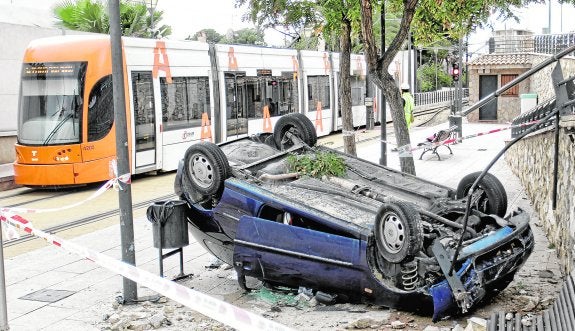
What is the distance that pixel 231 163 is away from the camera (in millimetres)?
8008

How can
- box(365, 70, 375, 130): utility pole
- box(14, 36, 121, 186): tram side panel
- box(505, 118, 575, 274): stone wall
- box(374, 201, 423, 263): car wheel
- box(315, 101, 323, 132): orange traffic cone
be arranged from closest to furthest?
1. box(374, 201, 423, 263): car wheel
2. box(505, 118, 575, 274): stone wall
3. box(14, 36, 121, 186): tram side panel
4. box(315, 101, 323, 132): orange traffic cone
5. box(365, 70, 375, 130): utility pole

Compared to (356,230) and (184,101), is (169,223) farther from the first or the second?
(184,101)

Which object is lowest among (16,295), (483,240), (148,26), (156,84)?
(16,295)

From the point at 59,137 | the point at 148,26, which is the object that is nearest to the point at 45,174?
the point at 59,137

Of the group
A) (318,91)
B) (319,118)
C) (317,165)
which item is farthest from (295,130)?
(319,118)

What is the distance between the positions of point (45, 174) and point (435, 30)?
876 centimetres

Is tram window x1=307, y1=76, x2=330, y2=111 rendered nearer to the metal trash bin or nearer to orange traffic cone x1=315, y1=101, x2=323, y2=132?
orange traffic cone x1=315, y1=101, x2=323, y2=132

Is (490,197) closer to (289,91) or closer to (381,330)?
(381,330)

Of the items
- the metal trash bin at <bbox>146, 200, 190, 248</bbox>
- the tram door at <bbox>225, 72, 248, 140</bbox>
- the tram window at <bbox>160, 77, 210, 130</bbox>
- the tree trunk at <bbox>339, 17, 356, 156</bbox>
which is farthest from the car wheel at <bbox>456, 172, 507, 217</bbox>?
the tram door at <bbox>225, 72, 248, 140</bbox>

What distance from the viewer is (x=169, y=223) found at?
7.65 meters

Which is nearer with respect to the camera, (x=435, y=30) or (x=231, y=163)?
(x=231, y=163)

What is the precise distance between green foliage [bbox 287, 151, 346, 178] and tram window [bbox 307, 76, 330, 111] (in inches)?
689

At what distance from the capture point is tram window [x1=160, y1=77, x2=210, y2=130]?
684 inches


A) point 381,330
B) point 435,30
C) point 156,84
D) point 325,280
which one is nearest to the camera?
point 381,330
